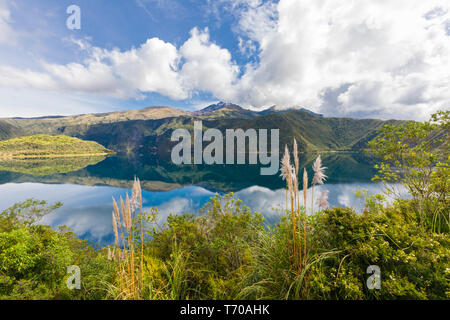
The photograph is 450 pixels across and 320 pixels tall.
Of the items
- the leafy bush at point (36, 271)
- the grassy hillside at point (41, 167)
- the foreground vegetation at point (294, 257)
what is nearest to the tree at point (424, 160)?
the foreground vegetation at point (294, 257)

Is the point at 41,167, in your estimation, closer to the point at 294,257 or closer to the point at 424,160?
the point at 294,257

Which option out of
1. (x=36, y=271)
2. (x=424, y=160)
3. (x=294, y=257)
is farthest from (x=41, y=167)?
(x=424, y=160)

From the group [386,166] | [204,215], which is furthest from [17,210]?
[386,166]

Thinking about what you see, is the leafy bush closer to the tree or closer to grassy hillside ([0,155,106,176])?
the tree

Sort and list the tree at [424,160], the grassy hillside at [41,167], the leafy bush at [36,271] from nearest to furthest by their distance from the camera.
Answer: the leafy bush at [36,271]
the tree at [424,160]
the grassy hillside at [41,167]

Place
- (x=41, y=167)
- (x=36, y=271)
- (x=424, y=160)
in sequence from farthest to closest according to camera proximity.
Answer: (x=41, y=167), (x=424, y=160), (x=36, y=271)

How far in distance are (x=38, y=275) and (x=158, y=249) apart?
8.88 feet

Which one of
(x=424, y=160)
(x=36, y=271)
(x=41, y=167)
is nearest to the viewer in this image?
(x=36, y=271)

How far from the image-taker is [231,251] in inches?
206

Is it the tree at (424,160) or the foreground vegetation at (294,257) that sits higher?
the tree at (424,160)

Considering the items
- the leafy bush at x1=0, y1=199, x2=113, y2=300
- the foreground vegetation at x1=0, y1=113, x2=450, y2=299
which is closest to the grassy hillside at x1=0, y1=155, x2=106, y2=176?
the leafy bush at x1=0, y1=199, x2=113, y2=300

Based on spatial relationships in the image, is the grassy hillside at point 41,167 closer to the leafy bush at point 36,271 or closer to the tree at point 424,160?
the leafy bush at point 36,271
